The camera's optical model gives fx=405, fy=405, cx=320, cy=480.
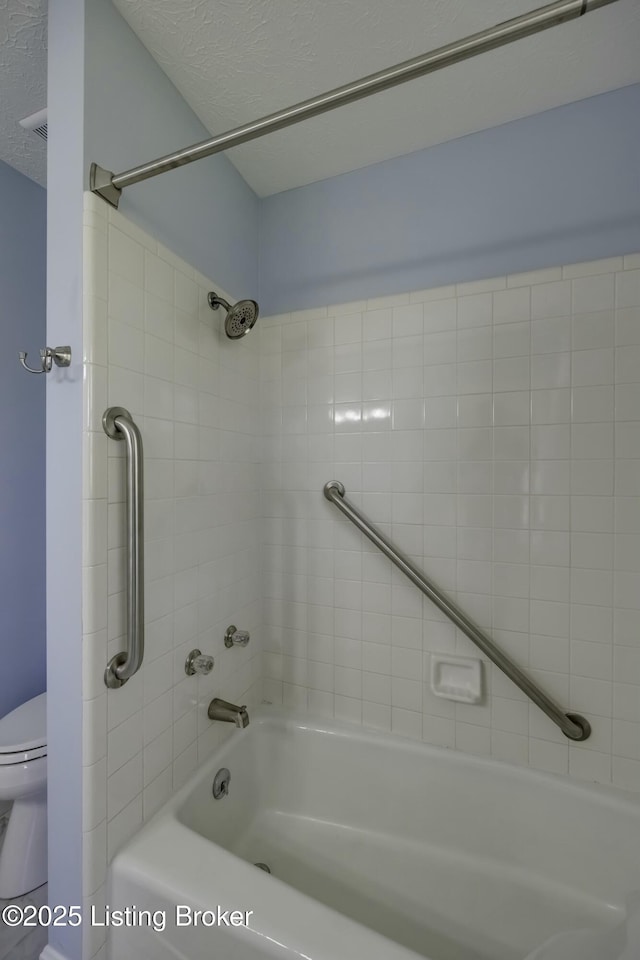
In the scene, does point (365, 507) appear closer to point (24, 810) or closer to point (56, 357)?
point (56, 357)

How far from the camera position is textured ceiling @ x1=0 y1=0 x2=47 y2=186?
3.23ft

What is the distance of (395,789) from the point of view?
4.44ft

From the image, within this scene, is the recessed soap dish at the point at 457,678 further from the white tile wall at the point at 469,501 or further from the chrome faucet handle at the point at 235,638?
the chrome faucet handle at the point at 235,638

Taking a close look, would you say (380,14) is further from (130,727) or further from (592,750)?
(592,750)

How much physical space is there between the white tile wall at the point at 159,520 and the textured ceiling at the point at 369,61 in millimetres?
518

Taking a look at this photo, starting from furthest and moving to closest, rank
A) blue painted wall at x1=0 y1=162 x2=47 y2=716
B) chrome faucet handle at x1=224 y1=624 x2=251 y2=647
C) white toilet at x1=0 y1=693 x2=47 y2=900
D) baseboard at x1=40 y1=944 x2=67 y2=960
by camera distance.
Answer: blue painted wall at x1=0 y1=162 x2=47 y2=716 < chrome faucet handle at x1=224 y1=624 x2=251 y2=647 < white toilet at x1=0 y1=693 x2=47 y2=900 < baseboard at x1=40 y1=944 x2=67 y2=960

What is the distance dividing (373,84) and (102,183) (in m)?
0.62

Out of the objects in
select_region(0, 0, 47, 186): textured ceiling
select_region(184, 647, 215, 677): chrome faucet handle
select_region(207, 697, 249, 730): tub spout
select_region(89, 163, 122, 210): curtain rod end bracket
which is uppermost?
select_region(0, 0, 47, 186): textured ceiling

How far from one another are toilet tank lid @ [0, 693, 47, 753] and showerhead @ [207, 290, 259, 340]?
57.2 inches

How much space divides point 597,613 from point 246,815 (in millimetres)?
1304

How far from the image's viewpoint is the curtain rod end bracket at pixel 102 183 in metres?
0.90

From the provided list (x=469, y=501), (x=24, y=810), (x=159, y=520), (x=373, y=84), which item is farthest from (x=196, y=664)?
(x=373, y=84)

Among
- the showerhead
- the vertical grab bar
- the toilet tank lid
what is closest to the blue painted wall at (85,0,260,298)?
the showerhead

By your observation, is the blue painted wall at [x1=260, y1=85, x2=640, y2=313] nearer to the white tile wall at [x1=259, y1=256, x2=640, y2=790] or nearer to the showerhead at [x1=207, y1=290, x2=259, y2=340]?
the white tile wall at [x1=259, y1=256, x2=640, y2=790]
